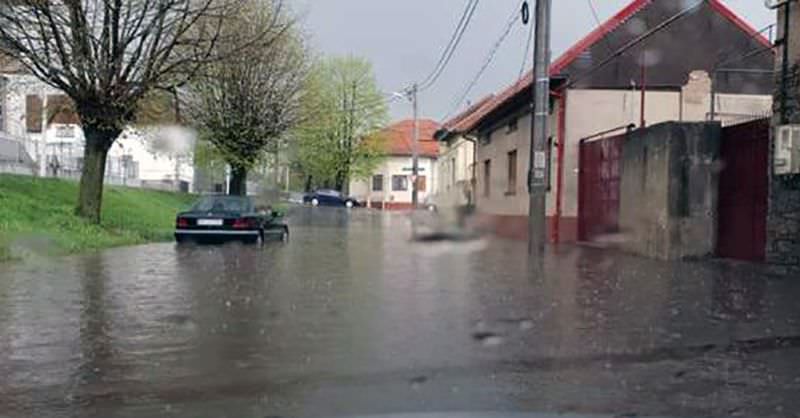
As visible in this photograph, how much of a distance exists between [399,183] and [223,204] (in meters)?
41.9

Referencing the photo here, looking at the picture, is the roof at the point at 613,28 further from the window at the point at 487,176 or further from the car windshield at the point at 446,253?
the window at the point at 487,176

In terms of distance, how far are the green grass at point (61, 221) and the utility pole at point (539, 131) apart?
8.27 m

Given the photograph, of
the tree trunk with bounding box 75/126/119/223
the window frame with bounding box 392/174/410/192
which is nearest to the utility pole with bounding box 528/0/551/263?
the tree trunk with bounding box 75/126/119/223

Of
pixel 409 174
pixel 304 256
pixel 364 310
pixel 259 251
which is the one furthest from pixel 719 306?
pixel 409 174

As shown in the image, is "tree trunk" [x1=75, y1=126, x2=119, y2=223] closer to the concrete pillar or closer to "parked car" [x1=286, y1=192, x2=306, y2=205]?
the concrete pillar

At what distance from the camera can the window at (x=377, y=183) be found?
207ft

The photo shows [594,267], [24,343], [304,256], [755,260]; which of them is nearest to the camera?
[24,343]

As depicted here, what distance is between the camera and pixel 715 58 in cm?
2197

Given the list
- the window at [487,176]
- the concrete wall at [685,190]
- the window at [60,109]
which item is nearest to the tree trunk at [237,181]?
the window at [487,176]

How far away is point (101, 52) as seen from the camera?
19.6 m

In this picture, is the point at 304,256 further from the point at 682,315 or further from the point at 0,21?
the point at 682,315

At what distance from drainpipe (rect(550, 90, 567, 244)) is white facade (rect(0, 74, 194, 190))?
10713mm

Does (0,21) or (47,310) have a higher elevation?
(0,21)

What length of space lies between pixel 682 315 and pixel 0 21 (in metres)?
14.9
